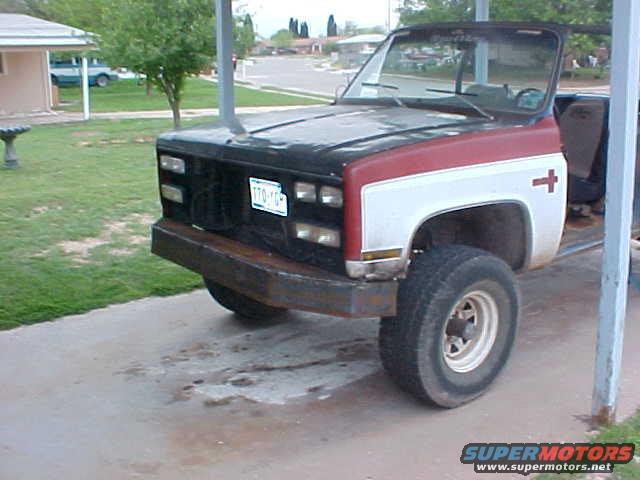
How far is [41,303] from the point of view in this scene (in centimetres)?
607

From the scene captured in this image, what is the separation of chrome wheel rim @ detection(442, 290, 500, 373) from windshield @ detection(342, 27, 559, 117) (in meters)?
1.25

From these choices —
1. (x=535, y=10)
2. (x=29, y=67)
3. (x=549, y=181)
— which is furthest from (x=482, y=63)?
(x=29, y=67)

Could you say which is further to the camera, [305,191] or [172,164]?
[172,164]

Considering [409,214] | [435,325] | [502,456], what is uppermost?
[409,214]

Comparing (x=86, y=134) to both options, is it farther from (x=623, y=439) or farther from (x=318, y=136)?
(x=623, y=439)

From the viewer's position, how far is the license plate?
4.28 meters

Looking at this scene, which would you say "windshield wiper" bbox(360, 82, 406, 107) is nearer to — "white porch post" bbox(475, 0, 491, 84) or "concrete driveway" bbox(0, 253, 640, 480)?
"white porch post" bbox(475, 0, 491, 84)

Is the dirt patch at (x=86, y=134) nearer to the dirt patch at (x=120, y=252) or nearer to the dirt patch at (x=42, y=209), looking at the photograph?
the dirt patch at (x=42, y=209)

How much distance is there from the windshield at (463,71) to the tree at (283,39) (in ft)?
273

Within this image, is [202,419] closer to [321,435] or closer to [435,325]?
[321,435]

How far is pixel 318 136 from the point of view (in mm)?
4414

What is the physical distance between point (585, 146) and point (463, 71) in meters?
1.34

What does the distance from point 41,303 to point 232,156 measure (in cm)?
240

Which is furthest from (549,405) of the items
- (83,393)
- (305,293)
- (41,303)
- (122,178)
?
(122,178)
